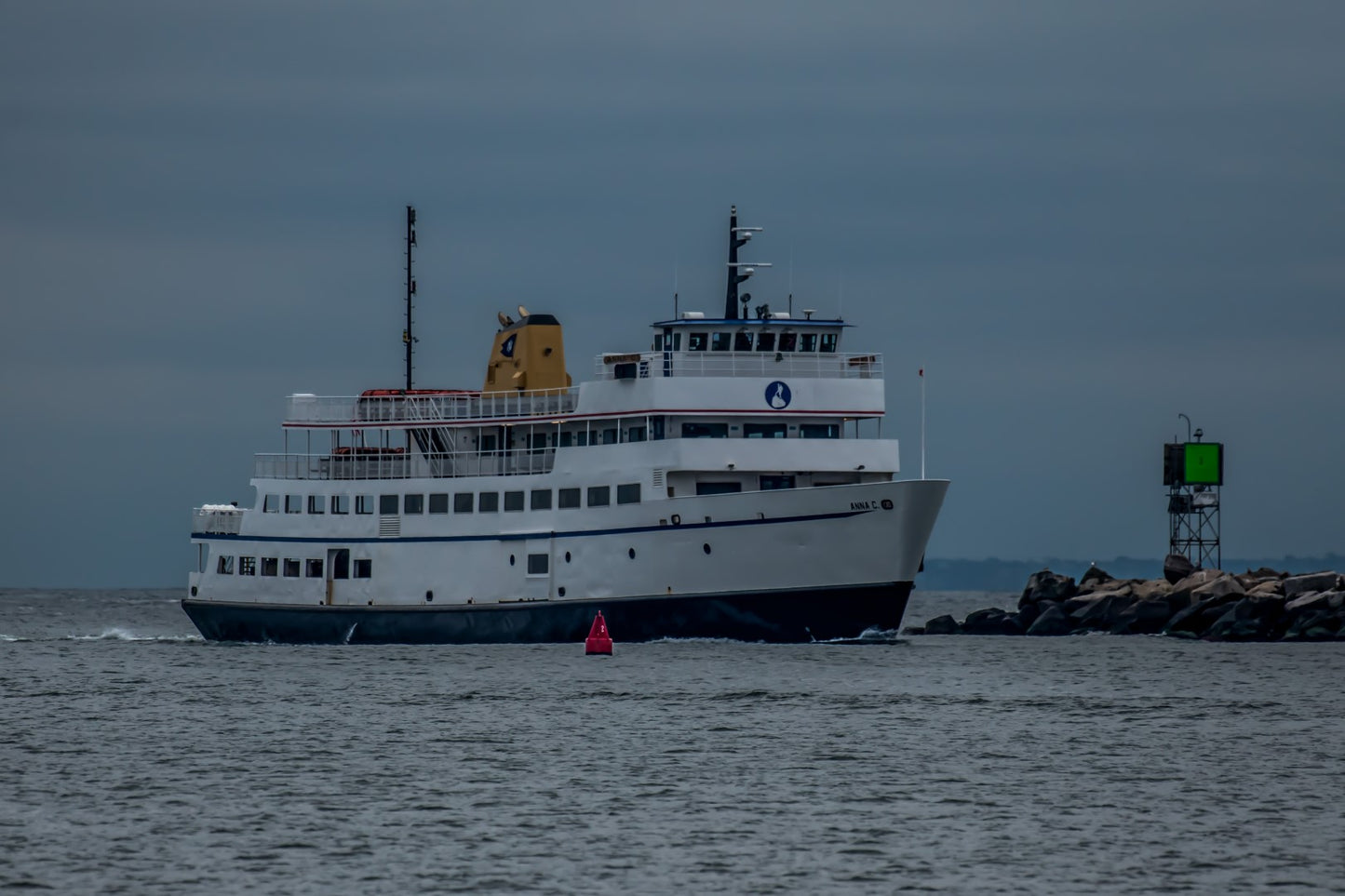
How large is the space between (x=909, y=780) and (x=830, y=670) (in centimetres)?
1731

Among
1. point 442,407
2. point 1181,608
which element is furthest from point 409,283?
point 1181,608

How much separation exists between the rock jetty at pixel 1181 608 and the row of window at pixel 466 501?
23955 millimetres

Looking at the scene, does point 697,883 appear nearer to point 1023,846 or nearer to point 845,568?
point 1023,846

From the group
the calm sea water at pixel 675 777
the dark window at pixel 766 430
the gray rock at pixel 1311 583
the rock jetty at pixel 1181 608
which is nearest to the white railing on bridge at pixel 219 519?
the calm sea water at pixel 675 777

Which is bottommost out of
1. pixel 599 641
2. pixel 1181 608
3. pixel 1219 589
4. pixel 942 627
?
pixel 599 641

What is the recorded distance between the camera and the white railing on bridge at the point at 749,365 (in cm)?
5359

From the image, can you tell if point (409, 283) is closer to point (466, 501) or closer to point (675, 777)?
point (466, 501)

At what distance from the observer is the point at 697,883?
76.5ft

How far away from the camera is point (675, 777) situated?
31578 millimetres

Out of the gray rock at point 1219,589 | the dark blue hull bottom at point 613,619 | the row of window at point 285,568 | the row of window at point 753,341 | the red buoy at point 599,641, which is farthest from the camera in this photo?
the gray rock at point 1219,589

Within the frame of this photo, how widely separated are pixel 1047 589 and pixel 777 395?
89.8 feet

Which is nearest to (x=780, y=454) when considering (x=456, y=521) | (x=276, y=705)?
(x=456, y=521)

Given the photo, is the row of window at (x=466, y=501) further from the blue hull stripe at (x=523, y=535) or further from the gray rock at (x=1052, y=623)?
the gray rock at (x=1052, y=623)

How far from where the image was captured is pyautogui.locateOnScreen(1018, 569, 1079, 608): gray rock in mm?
76250
